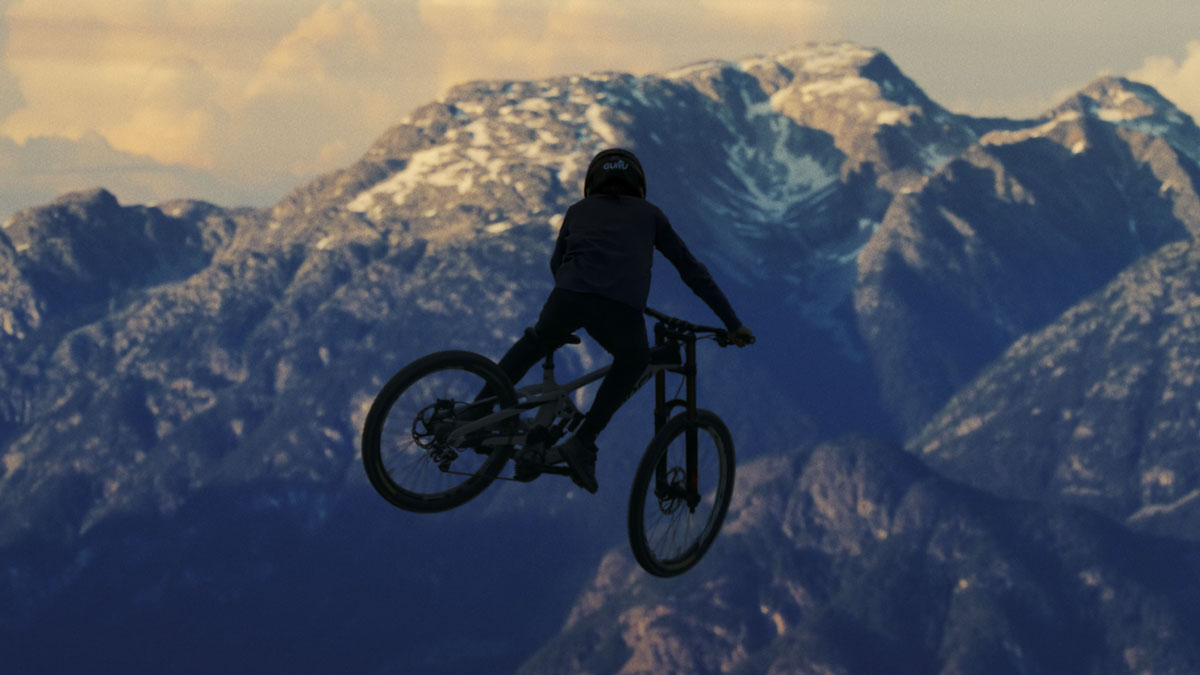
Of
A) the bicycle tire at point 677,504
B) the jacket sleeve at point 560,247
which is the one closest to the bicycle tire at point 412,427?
the bicycle tire at point 677,504

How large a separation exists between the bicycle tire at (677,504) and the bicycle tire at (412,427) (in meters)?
2.31

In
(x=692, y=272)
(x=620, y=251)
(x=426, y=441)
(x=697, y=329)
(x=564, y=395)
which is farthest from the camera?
(x=692, y=272)

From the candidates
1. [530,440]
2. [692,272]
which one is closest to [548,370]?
[530,440]

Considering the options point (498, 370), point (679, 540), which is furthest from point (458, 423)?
point (679, 540)

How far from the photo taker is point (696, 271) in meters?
26.5

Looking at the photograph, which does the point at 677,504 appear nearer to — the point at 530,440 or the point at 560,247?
the point at 530,440

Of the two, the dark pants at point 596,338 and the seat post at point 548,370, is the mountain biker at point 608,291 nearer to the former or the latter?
the dark pants at point 596,338

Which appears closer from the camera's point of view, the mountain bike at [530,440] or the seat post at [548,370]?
the mountain bike at [530,440]

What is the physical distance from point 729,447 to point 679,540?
6.53ft

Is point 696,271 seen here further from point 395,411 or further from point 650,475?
point 395,411

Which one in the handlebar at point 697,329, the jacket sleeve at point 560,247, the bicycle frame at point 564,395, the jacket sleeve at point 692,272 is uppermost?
the jacket sleeve at point 560,247

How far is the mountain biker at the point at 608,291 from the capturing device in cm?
Result: 2553

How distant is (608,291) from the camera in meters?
25.5

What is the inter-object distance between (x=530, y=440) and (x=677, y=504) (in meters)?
3.22
